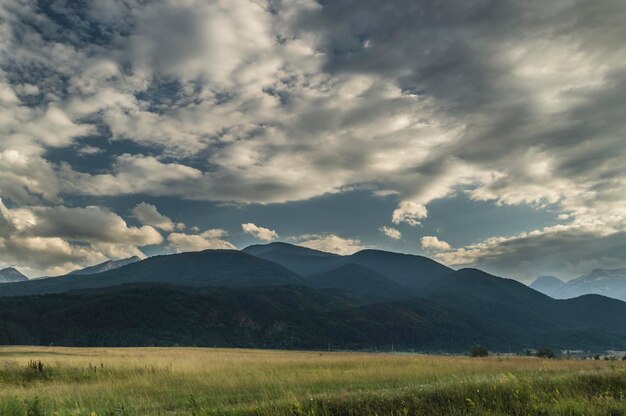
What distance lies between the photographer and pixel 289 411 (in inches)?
456

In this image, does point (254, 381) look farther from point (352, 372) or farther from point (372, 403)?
point (372, 403)

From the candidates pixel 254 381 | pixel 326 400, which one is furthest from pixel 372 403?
pixel 254 381

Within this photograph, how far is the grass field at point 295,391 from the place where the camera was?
1170 cm

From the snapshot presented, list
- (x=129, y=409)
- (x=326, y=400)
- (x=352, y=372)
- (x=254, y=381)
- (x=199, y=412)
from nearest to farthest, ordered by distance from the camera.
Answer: (x=199, y=412), (x=326, y=400), (x=129, y=409), (x=254, y=381), (x=352, y=372)

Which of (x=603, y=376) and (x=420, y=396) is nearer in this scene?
(x=420, y=396)

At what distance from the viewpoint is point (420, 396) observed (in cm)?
1266

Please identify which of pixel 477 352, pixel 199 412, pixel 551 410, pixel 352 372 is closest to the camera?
pixel 551 410

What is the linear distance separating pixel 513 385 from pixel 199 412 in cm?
849

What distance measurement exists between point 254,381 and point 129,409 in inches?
295

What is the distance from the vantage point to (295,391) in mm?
18109

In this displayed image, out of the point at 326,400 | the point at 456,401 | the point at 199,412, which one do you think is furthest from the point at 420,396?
the point at 199,412

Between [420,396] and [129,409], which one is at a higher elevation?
[420,396]

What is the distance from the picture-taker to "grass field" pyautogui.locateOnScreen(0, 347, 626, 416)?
38.4 ft

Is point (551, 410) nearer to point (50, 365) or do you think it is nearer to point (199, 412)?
point (199, 412)
